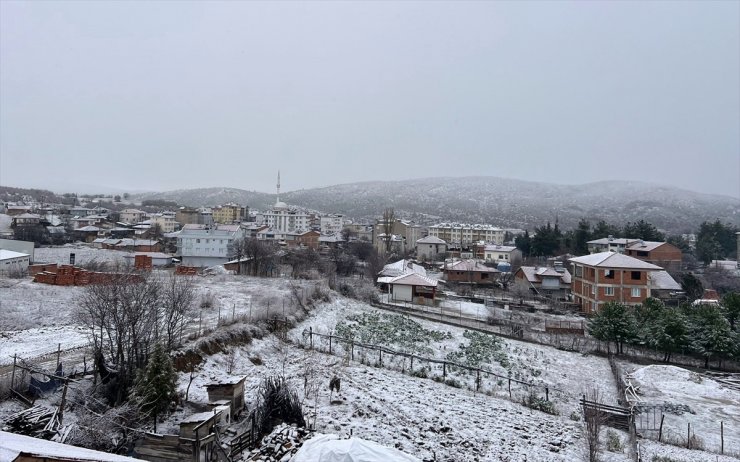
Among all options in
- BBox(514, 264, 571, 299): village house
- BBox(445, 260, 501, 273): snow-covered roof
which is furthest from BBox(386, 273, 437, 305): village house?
BBox(445, 260, 501, 273): snow-covered roof

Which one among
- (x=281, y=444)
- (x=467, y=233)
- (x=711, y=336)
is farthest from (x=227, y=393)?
(x=467, y=233)

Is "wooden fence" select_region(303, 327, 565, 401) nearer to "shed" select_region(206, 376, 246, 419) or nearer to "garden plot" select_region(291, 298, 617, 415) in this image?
"garden plot" select_region(291, 298, 617, 415)

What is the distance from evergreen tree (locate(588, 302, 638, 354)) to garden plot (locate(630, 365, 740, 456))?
305cm

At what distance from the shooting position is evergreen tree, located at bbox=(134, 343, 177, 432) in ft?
34.4

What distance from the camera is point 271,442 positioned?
33.2ft

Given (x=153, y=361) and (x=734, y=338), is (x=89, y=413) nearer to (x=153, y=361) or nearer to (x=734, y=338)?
(x=153, y=361)

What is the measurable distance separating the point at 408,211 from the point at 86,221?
111m

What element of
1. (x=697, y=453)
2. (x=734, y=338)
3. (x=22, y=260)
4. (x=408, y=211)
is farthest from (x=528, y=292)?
(x=408, y=211)

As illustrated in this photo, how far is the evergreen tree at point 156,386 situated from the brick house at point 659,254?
160 ft

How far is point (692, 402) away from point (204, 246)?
155ft

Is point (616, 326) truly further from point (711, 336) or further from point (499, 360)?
point (499, 360)

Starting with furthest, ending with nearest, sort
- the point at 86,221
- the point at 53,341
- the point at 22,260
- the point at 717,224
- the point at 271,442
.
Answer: the point at 86,221 < the point at 717,224 < the point at 22,260 < the point at 53,341 < the point at 271,442

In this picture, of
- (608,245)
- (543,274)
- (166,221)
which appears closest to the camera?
(543,274)

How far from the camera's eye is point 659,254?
4838cm
